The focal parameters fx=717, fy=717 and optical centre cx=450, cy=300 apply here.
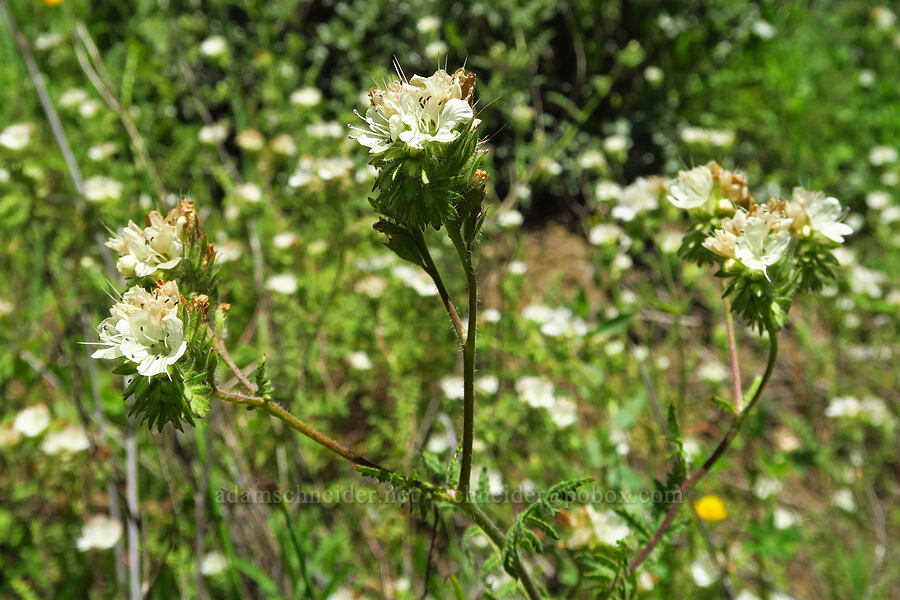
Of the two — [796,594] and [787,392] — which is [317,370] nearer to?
[796,594]

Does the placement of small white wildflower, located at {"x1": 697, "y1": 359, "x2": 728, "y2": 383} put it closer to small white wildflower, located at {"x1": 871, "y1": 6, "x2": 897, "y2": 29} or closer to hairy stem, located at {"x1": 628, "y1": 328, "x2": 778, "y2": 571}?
hairy stem, located at {"x1": 628, "y1": 328, "x2": 778, "y2": 571}

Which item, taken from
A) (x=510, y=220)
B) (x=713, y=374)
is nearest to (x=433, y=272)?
(x=510, y=220)

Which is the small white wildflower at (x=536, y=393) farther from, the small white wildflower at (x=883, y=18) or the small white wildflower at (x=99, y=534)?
the small white wildflower at (x=883, y=18)

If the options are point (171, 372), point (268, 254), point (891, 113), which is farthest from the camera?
point (891, 113)

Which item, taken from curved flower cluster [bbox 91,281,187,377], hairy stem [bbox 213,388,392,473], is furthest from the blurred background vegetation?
curved flower cluster [bbox 91,281,187,377]

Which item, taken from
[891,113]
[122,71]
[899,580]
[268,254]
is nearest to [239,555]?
[268,254]
